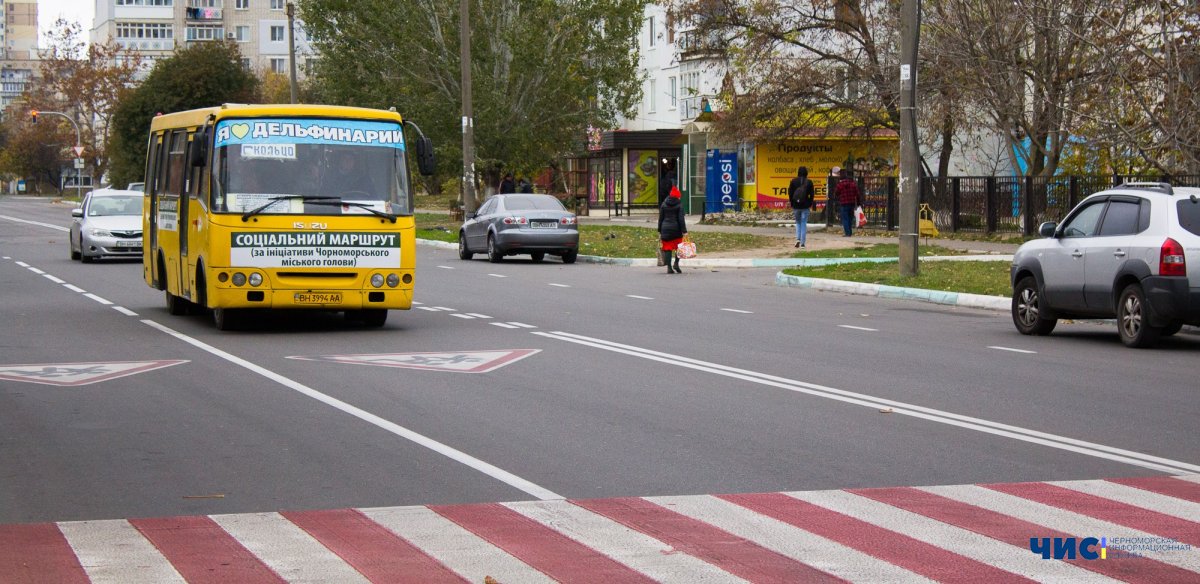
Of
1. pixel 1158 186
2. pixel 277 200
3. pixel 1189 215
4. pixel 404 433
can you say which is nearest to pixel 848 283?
pixel 1158 186

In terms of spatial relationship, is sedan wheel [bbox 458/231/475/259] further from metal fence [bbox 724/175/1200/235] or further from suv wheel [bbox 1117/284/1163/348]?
suv wheel [bbox 1117/284/1163/348]

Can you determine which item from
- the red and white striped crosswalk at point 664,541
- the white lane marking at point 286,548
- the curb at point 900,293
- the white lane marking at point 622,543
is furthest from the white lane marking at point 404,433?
the curb at point 900,293

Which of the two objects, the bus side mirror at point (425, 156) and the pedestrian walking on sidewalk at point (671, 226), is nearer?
the bus side mirror at point (425, 156)

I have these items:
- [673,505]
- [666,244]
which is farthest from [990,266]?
[673,505]

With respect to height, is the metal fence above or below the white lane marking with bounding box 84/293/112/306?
above

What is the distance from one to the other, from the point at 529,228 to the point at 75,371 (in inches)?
776

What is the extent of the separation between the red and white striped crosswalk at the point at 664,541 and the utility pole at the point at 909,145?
640 inches

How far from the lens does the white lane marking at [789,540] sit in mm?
6168

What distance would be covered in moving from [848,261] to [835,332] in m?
12.6

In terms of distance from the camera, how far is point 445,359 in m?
13.9

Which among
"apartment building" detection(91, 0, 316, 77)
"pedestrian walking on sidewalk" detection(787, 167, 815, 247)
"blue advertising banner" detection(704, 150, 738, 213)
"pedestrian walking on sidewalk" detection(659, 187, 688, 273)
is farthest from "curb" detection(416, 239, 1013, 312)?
"apartment building" detection(91, 0, 316, 77)

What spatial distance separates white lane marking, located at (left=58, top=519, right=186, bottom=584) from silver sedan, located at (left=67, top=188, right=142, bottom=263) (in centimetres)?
2601

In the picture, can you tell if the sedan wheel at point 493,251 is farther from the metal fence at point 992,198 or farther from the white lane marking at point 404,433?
the white lane marking at point 404,433

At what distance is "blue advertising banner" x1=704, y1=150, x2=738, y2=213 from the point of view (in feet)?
177
